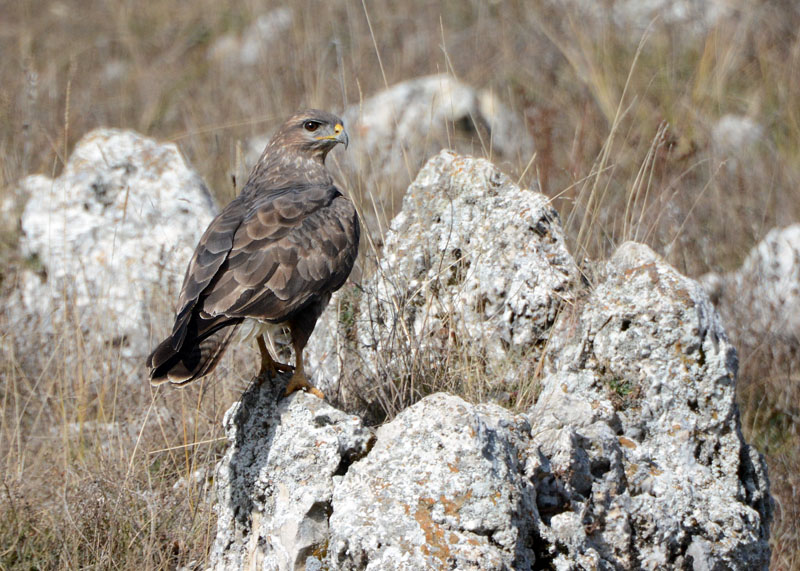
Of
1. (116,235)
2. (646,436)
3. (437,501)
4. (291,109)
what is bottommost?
(646,436)

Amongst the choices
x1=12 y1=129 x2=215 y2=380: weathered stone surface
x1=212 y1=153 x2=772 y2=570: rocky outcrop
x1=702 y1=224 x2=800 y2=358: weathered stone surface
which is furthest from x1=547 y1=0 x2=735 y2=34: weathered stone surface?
x1=212 y1=153 x2=772 y2=570: rocky outcrop

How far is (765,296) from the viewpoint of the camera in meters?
5.44

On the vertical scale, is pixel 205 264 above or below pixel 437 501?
above

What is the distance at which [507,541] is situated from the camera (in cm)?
264

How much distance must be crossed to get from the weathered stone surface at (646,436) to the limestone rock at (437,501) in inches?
10.0

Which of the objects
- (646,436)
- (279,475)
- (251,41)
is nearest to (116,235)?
(279,475)

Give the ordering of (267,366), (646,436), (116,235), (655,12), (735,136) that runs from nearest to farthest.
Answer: (646,436)
(267,366)
(116,235)
(735,136)
(655,12)

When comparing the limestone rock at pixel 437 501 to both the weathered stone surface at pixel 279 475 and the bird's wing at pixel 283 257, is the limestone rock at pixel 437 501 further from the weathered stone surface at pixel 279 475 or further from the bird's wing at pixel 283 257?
the bird's wing at pixel 283 257

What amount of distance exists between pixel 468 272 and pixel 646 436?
3.68ft

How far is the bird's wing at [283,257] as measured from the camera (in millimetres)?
3307

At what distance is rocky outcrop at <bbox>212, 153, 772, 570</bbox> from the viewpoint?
2693 mm

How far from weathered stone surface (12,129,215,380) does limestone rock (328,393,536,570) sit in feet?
8.47

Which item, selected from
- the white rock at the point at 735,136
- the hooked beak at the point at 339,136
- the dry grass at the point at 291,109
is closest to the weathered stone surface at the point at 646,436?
the dry grass at the point at 291,109

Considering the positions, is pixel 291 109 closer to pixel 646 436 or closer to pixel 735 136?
pixel 735 136
